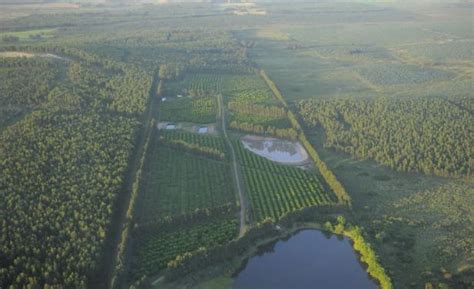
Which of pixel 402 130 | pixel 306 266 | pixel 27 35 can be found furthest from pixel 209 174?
pixel 27 35

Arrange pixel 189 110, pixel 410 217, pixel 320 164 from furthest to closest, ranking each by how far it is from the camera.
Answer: pixel 189 110 < pixel 320 164 < pixel 410 217

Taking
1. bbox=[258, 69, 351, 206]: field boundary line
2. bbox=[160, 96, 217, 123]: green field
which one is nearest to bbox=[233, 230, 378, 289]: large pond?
bbox=[258, 69, 351, 206]: field boundary line

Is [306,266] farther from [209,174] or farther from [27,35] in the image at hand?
[27,35]

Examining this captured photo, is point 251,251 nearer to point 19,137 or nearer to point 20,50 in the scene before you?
point 19,137

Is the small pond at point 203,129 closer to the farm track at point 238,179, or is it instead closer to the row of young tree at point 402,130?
the farm track at point 238,179

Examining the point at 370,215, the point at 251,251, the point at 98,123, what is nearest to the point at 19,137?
the point at 98,123

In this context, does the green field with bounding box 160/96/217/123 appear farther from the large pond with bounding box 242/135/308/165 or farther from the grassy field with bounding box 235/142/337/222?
the grassy field with bounding box 235/142/337/222

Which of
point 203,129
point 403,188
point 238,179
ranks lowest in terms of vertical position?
point 403,188
